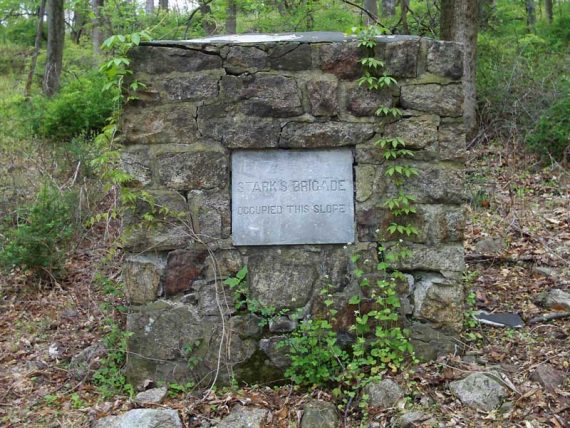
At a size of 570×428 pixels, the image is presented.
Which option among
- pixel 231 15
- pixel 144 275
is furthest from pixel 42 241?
pixel 231 15

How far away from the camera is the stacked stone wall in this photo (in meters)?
3.64

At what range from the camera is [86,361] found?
13.5 feet

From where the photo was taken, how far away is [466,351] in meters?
3.76

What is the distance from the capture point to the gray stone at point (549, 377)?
11.1ft

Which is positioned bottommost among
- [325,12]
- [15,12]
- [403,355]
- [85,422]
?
[85,422]

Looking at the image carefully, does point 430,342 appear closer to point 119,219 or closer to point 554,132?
point 119,219

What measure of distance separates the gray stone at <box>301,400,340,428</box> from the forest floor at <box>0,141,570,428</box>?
0.21 ft

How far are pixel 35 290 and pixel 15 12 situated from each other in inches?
581

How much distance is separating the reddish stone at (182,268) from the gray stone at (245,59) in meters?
1.15

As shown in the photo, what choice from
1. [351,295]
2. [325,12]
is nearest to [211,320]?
[351,295]

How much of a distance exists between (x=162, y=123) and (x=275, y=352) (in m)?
1.58

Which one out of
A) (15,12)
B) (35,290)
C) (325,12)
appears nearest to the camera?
(35,290)

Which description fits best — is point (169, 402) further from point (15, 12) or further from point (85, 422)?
point (15, 12)

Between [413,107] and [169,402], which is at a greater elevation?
[413,107]
